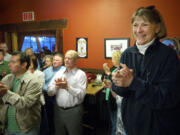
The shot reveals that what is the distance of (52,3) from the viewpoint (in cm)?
405

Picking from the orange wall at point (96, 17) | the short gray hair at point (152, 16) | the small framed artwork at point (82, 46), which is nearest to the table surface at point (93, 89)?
the orange wall at point (96, 17)

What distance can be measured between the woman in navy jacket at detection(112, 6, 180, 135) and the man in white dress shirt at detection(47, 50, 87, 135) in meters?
1.07

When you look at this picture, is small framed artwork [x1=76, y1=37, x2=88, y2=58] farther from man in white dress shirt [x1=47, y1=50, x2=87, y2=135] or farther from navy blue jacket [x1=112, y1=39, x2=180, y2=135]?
navy blue jacket [x1=112, y1=39, x2=180, y2=135]

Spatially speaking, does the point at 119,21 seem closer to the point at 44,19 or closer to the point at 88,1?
the point at 88,1

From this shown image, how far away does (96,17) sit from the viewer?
11.6ft

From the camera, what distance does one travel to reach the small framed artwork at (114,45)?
3.32 m

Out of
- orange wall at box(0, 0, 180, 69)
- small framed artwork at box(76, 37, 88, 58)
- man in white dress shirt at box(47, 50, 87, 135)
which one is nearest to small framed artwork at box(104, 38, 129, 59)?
orange wall at box(0, 0, 180, 69)

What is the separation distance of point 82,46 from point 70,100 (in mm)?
2097

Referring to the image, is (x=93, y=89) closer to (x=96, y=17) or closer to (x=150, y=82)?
(x=96, y=17)

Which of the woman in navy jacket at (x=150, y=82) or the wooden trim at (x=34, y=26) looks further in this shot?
the wooden trim at (x=34, y=26)

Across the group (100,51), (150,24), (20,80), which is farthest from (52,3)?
(150,24)

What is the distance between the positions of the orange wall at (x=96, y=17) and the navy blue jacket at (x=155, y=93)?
251 cm

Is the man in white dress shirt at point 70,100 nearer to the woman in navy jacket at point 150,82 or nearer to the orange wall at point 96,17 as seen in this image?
the woman in navy jacket at point 150,82

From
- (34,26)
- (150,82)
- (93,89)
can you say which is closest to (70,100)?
(93,89)
